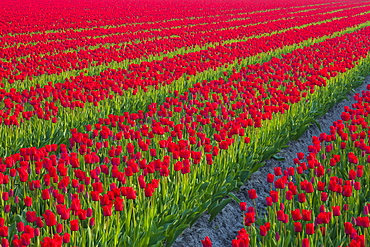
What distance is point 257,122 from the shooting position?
18.7 ft

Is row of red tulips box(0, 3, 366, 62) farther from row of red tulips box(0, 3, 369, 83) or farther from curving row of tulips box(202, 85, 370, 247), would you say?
curving row of tulips box(202, 85, 370, 247)

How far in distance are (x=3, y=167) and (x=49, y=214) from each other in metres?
1.29

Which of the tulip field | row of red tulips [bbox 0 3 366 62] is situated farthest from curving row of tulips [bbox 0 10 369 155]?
row of red tulips [bbox 0 3 366 62]

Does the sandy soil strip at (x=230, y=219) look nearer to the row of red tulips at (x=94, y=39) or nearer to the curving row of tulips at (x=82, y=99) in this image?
the curving row of tulips at (x=82, y=99)

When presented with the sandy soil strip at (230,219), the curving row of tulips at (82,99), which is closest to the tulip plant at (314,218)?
the sandy soil strip at (230,219)

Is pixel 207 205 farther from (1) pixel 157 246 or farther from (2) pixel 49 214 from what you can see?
(2) pixel 49 214

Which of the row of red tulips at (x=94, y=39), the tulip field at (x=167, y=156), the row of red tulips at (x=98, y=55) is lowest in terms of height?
the tulip field at (x=167, y=156)

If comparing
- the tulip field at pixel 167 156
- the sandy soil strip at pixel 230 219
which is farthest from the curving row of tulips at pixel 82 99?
the sandy soil strip at pixel 230 219

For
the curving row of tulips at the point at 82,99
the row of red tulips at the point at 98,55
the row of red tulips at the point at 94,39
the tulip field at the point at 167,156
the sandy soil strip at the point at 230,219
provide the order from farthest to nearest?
the row of red tulips at the point at 94,39 → the row of red tulips at the point at 98,55 → the curving row of tulips at the point at 82,99 → the sandy soil strip at the point at 230,219 → the tulip field at the point at 167,156

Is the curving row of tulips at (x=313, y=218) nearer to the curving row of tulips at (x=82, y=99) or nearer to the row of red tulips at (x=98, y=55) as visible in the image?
the curving row of tulips at (x=82, y=99)

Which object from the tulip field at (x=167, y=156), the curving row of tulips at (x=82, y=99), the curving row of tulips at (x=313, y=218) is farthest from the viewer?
the curving row of tulips at (x=82, y=99)

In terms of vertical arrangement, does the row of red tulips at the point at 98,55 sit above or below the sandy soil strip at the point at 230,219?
above

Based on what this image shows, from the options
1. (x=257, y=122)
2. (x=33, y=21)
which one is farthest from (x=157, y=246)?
(x=33, y=21)

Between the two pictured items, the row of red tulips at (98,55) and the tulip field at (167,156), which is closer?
the tulip field at (167,156)
